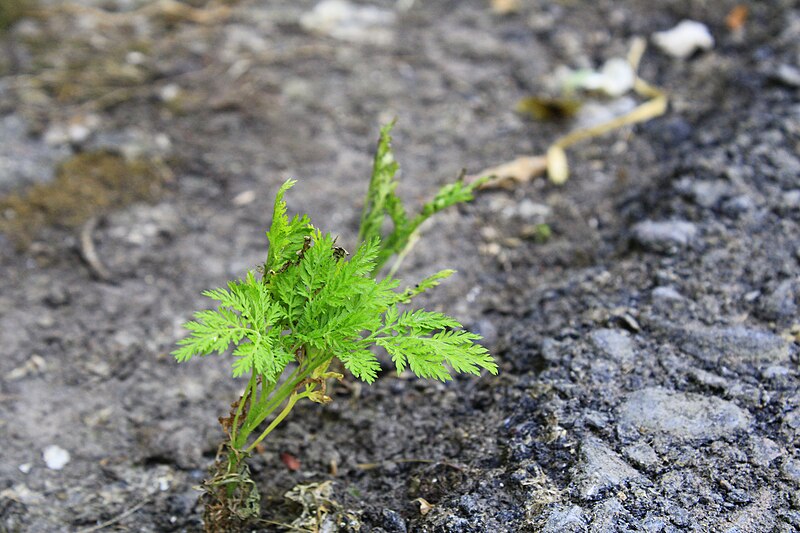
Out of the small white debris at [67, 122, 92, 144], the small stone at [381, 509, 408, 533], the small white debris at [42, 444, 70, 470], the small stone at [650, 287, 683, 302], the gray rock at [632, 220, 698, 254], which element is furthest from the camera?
the small white debris at [67, 122, 92, 144]

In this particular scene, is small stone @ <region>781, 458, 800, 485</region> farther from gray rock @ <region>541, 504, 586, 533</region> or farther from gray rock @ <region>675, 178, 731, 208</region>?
gray rock @ <region>675, 178, 731, 208</region>

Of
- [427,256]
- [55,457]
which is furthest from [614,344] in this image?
[55,457]

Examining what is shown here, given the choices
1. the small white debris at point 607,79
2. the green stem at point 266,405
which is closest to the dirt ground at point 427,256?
the small white debris at point 607,79

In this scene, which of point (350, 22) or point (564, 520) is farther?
point (350, 22)

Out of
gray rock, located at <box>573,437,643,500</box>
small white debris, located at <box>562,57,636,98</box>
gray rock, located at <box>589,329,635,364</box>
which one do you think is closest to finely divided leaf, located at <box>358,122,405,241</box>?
gray rock, located at <box>589,329,635,364</box>

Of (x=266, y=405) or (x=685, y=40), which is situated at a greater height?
(x=685, y=40)

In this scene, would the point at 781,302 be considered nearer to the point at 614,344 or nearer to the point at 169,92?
the point at 614,344

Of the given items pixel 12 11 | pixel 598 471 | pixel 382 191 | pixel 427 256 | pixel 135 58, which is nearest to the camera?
pixel 598 471
